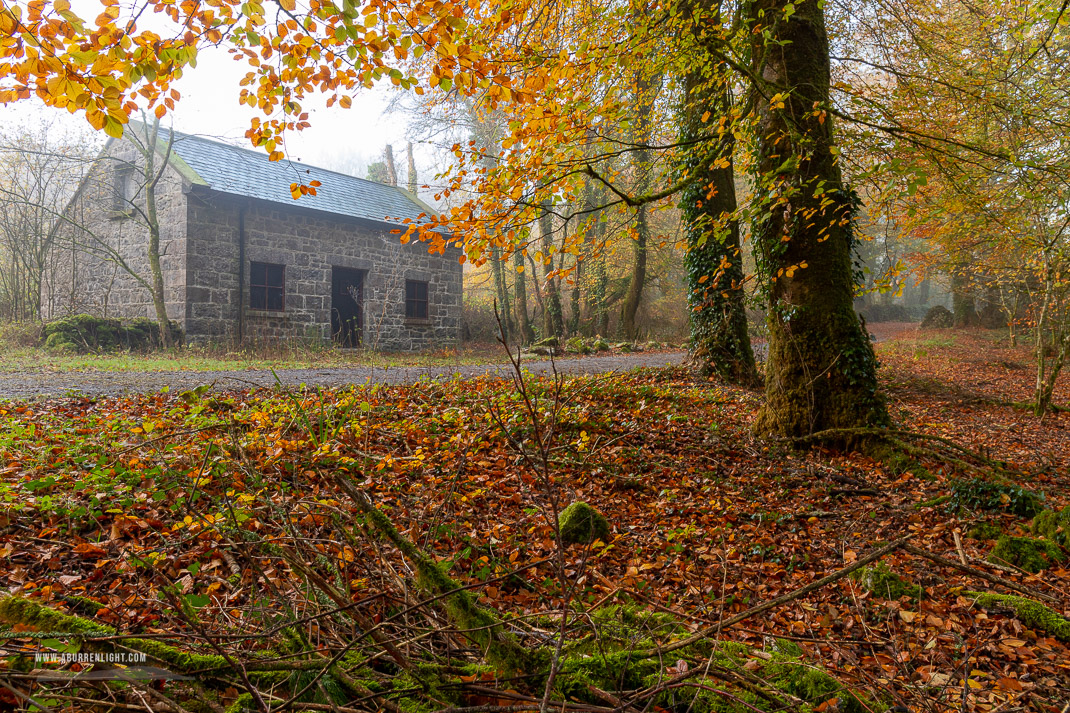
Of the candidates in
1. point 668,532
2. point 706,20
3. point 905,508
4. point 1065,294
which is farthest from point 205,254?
point 1065,294

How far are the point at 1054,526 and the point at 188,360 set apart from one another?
12.6 m

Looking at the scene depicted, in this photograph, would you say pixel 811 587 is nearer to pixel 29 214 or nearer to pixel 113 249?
pixel 113 249

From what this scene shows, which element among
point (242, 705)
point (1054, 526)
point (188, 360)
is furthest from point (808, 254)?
point (188, 360)

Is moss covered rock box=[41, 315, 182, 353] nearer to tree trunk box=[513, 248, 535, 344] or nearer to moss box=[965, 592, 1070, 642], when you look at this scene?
tree trunk box=[513, 248, 535, 344]

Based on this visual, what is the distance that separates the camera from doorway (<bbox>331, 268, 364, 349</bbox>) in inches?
627

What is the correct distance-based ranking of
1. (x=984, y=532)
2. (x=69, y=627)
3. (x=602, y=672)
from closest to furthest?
(x=69, y=627) < (x=602, y=672) < (x=984, y=532)

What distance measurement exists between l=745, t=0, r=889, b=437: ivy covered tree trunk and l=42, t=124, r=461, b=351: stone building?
789 centimetres

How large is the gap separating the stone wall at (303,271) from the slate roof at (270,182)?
1.00 ft

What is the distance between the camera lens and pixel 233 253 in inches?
544

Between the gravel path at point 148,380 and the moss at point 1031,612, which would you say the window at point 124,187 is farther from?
the moss at point 1031,612

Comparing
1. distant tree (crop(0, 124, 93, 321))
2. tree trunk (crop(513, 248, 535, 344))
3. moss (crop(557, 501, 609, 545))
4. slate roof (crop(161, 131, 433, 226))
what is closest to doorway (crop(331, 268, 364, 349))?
slate roof (crop(161, 131, 433, 226))

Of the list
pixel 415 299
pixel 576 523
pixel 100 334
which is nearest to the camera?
pixel 576 523

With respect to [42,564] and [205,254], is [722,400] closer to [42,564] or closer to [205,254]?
[42,564]

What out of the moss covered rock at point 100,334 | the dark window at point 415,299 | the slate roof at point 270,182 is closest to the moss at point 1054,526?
the slate roof at point 270,182
